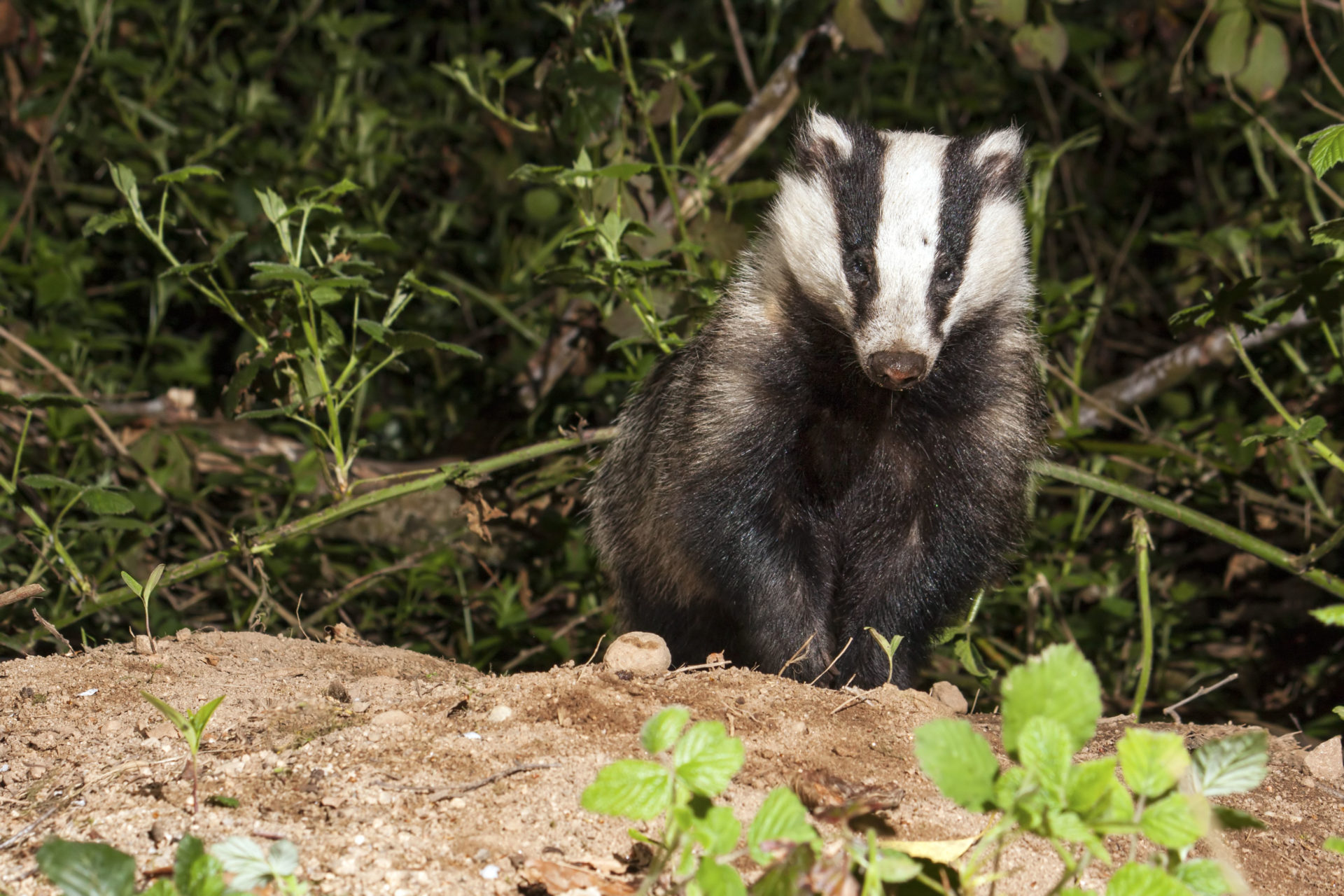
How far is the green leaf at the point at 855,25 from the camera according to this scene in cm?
370

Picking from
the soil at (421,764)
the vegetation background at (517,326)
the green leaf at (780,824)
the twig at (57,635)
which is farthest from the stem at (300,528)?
the green leaf at (780,824)

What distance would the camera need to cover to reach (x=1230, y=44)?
3.58m

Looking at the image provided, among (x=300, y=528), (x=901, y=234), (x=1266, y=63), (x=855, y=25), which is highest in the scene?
(x=1266, y=63)

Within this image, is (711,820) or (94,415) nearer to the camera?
(711,820)

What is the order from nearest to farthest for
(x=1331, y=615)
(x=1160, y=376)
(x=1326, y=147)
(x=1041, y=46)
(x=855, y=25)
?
1. (x=1331, y=615)
2. (x=1326, y=147)
3. (x=855, y=25)
4. (x=1041, y=46)
5. (x=1160, y=376)

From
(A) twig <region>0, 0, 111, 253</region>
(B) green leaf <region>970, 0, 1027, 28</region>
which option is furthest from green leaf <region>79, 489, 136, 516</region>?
(B) green leaf <region>970, 0, 1027, 28</region>

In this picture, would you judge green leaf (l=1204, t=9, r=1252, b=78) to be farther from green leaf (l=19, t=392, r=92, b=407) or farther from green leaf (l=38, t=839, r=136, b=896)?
green leaf (l=38, t=839, r=136, b=896)

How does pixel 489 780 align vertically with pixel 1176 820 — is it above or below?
below

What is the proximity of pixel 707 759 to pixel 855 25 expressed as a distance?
2799mm

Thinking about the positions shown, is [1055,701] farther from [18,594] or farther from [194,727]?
[18,594]

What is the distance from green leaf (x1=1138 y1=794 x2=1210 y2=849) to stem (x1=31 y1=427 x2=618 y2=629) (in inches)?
73.1

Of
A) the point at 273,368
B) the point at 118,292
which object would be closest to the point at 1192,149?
the point at 273,368

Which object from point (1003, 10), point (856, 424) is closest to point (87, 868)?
point (856, 424)

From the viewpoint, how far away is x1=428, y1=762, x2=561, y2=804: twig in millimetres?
1805
